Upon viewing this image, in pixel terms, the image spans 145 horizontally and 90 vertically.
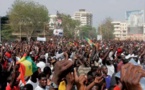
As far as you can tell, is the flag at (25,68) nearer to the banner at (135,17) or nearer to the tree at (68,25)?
the banner at (135,17)

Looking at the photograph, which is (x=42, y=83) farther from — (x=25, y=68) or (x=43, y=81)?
(x=25, y=68)

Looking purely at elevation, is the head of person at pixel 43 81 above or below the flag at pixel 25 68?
below

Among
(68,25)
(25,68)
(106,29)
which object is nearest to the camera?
(25,68)

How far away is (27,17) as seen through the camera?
72750 millimetres

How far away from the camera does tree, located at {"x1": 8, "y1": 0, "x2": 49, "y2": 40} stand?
7194cm

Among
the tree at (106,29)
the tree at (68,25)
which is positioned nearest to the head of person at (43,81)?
the tree at (68,25)

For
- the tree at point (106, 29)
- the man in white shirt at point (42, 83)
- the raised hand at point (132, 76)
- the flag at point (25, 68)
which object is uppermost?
the raised hand at point (132, 76)

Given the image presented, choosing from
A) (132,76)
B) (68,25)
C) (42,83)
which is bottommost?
(68,25)

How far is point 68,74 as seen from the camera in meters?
3.30

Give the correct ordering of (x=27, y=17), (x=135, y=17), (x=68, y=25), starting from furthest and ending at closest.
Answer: (x=68, y=25), (x=27, y=17), (x=135, y=17)

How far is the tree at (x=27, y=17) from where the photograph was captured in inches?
2832

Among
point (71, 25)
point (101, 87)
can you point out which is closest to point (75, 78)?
point (101, 87)

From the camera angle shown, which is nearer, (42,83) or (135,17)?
(42,83)

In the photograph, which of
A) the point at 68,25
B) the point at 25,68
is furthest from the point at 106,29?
the point at 25,68
